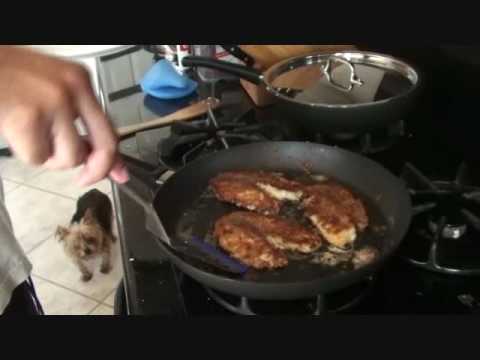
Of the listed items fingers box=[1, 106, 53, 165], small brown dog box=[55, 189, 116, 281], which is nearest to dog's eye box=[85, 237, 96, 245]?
small brown dog box=[55, 189, 116, 281]

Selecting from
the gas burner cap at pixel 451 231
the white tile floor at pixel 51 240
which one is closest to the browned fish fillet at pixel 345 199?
the gas burner cap at pixel 451 231

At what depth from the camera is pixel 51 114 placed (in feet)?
1.56

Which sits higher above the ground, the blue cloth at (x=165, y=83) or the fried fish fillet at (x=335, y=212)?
the blue cloth at (x=165, y=83)

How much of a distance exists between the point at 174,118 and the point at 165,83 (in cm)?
14

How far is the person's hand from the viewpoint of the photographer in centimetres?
46

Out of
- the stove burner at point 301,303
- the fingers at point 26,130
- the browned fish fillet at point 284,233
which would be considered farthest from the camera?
the browned fish fillet at point 284,233

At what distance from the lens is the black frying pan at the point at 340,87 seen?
99 centimetres

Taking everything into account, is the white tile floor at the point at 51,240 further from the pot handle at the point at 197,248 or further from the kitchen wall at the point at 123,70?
the pot handle at the point at 197,248

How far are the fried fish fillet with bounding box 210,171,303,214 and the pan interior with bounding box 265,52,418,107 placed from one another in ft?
0.56

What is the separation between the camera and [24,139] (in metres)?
0.46

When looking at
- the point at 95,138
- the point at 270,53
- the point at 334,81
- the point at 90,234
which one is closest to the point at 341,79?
Result: the point at 334,81

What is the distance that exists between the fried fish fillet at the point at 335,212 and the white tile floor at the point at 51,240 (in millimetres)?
1147

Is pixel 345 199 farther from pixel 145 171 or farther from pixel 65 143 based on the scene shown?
pixel 65 143

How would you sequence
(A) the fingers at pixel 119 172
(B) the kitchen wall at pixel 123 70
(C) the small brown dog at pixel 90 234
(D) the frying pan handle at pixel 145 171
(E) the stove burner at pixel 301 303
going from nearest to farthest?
(A) the fingers at pixel 119 172
(E) the stove burner at pixel 301 303
(D) the frying pan handle at pixel 145 171
(B) the kitchen wall at pixel 123 70
(C) the small brown dog at pixel 90 234
